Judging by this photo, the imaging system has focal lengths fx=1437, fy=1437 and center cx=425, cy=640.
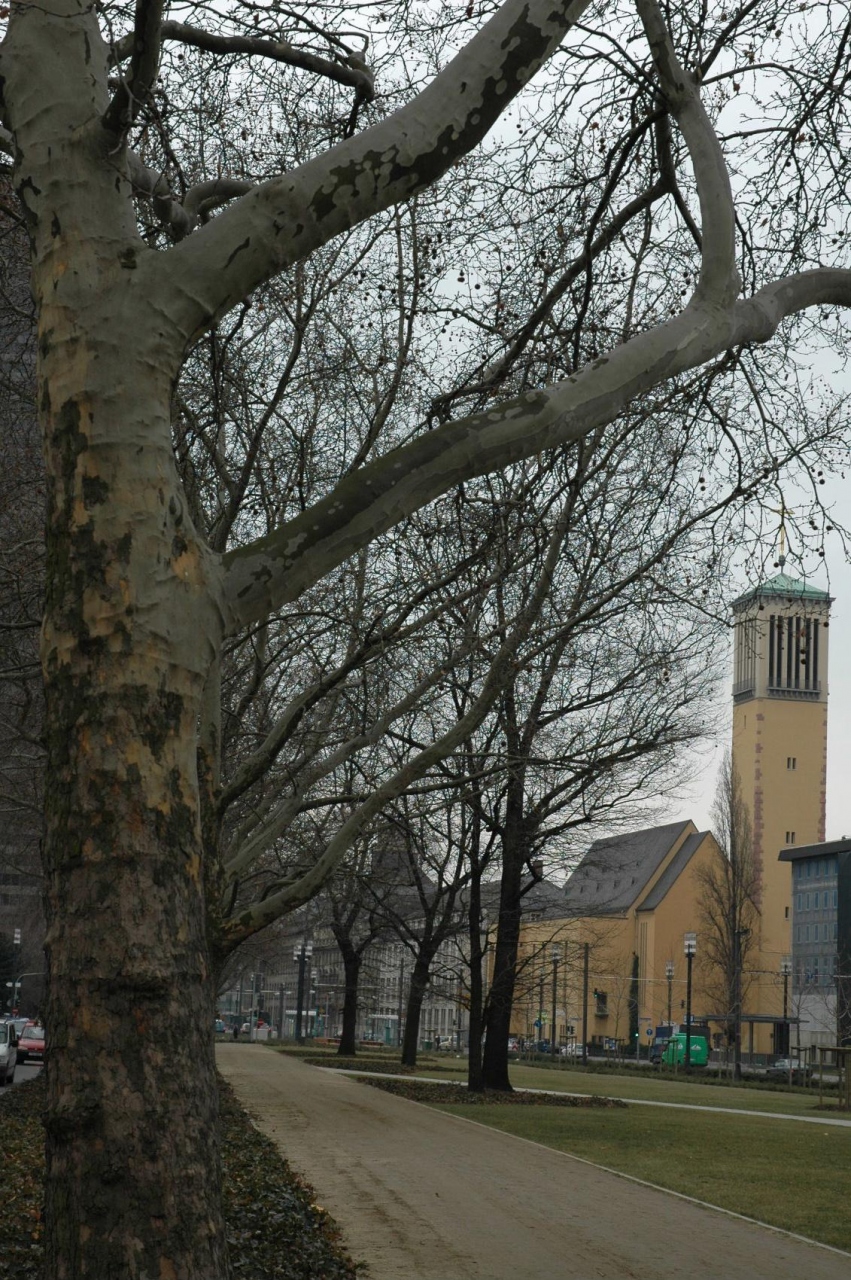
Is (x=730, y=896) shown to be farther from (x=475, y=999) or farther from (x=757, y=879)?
(x=475, y=999)

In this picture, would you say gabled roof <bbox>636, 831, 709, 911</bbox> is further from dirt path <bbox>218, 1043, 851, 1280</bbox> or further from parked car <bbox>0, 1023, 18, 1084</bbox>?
dirt path <bbox>218, 1043, 851, 1280</bbox>

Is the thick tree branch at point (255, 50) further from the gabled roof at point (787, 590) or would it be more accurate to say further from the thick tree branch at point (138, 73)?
the gabled roof at point (787, 590)

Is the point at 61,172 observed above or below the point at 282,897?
above

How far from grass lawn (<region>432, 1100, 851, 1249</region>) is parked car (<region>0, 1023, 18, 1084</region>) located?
13.5m

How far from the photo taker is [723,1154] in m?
18.6

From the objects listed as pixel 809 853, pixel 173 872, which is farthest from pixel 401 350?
pixel 809 853

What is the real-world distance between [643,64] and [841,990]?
2319 inches

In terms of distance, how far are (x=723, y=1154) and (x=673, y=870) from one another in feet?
332

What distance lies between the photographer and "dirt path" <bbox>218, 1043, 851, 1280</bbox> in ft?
31.3

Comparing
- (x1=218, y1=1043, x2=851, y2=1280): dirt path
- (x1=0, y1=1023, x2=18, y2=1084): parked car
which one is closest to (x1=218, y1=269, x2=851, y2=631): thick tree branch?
(x1=218, y1=1043, x2=851, y2=1280): dirt path

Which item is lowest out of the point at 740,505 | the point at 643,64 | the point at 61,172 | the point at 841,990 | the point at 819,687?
the point at 841,990

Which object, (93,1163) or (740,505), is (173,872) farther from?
(740,505)

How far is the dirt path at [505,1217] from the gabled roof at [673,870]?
97.9 metres

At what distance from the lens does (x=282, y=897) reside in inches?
505
